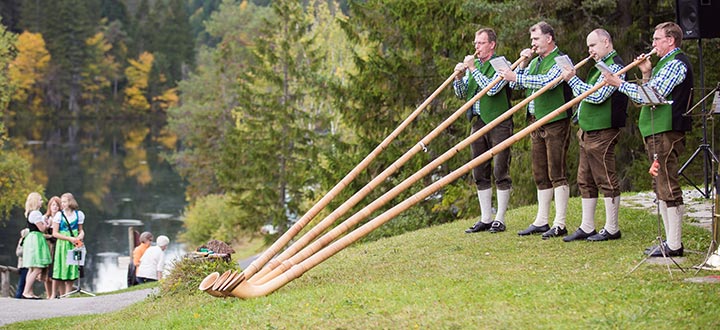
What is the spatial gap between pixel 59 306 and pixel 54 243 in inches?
101

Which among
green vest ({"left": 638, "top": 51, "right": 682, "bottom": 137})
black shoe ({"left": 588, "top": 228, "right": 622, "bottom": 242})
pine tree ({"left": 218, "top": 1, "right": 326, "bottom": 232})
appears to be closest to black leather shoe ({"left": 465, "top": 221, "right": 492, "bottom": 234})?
black shoe ({"left": 588, "top": 228, "right": 622, "bottom": 242})

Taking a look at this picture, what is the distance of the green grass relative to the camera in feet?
23.1

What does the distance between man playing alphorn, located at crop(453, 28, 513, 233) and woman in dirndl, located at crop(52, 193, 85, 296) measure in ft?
22.8

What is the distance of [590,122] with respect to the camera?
956 centimetres

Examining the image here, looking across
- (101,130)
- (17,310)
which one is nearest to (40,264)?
(17,310)

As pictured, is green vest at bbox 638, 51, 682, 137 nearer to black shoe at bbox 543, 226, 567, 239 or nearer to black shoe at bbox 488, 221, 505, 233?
black shoe at bbox 543, 226, 567, 239

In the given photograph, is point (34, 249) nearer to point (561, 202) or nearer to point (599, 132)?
point (561, 202)

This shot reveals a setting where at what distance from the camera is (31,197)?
1457 cm

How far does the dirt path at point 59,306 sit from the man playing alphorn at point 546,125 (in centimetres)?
485

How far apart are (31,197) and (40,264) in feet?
3.79

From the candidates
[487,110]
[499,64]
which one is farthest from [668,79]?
[487,110]

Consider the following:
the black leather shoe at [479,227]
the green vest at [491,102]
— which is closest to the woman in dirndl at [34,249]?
the black leather shoe at [479,227]

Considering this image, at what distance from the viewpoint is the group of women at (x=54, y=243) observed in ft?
48.9

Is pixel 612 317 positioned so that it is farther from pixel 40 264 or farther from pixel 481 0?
pixel 481 0
